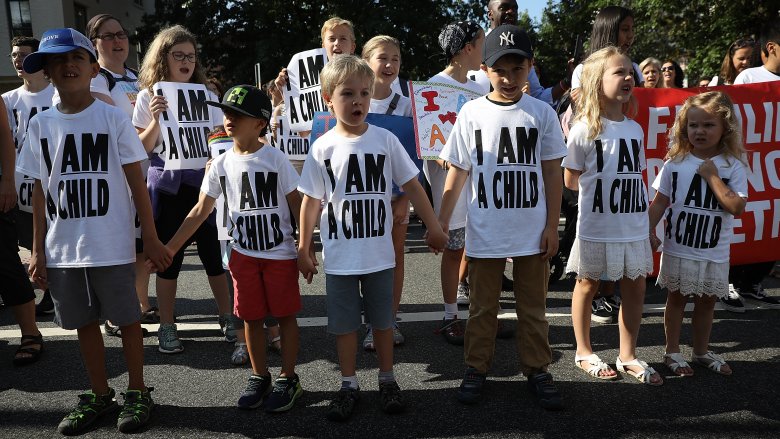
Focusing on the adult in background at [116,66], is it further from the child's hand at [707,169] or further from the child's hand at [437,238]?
the child's hand at [707,169]

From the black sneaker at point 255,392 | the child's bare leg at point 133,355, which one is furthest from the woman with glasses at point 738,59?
the child's bare leg at point 133,355

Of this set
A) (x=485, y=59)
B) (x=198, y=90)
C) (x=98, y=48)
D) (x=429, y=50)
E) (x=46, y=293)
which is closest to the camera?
(x=485, y=59)

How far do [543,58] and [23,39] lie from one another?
126ft

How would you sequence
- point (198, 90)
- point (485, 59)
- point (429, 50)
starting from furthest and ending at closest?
point (429, 50), point (198, 90), point (485, 59)

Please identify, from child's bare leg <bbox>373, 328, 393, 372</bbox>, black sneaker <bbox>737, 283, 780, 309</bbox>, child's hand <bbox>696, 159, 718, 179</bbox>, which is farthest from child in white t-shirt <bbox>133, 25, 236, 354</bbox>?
black sneaker <bbox>737, 283, 780, 309</bbox>

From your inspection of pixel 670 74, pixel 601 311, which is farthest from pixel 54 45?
pixel 670 74

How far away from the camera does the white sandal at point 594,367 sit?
356 centimetres

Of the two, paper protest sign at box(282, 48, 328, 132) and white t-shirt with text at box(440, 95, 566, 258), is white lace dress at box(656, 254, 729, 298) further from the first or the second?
paper protest sign at box(282, 48, 328, 132)

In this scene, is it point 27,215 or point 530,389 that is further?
point 27,215

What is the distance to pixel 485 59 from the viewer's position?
330 centimetres

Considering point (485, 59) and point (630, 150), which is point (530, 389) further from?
point (485, 59)

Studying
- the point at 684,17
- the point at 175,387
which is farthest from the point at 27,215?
the point at 684,17

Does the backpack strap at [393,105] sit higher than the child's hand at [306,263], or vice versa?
the backpack strap at [393,105]

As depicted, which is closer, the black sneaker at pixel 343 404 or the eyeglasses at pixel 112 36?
the black sneaker at pixel 343 404
